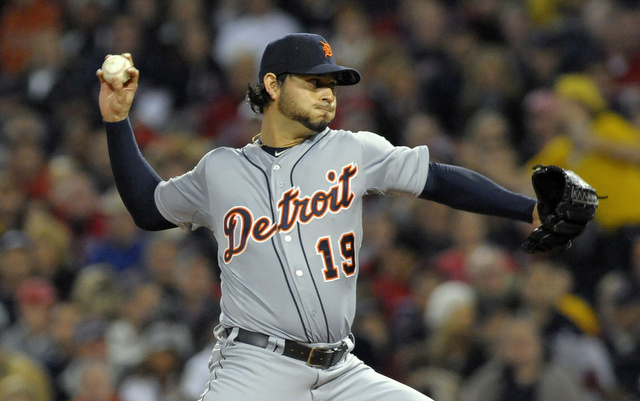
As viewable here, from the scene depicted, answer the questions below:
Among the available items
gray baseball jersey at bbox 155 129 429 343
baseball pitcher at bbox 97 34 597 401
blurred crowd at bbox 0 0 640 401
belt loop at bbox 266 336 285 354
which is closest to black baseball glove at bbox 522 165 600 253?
baseball pitcher at bbox 97 34 597 401

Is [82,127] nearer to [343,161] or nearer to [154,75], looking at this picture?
[154,75]

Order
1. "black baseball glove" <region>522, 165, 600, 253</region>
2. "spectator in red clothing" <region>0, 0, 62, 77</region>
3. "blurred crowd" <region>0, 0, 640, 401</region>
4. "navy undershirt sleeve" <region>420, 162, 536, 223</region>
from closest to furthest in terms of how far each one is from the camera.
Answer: "black baseball glove" <region>522, 165, 600, 253</region>, "navy undershirt sleeve" <region>420, 162, 536, 223</region>, "blurred crowd" <region>0, 0, 640, 401</region>, "spectator in red clothing" <region>0, 0, 62, 77</region>

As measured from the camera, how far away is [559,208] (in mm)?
3574

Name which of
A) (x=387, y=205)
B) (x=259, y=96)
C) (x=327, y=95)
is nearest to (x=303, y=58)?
(x=327, y=95)

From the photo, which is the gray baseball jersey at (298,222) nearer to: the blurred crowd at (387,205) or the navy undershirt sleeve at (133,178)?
the navy undershirt sleeve at (133,178)

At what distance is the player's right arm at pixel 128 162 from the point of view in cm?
391

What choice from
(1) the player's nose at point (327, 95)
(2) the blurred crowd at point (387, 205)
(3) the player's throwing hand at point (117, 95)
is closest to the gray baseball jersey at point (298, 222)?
(1) the player's nose at point (327, 95)

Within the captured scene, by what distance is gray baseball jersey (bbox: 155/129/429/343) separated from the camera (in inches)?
142

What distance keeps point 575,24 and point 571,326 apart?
2.81 m

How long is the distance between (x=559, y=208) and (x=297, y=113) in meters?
0.95

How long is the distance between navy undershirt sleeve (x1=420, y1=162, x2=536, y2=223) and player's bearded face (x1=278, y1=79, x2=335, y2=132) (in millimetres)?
405

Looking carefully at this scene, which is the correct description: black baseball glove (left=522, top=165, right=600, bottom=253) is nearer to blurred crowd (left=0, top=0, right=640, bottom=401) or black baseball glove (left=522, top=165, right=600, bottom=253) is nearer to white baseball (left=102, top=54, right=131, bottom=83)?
white baseball (left=102, top=54, right=131, bottom=83)

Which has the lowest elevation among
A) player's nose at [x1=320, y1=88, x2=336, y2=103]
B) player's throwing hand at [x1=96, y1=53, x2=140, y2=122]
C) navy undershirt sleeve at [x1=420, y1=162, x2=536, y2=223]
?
navy undershirt sleeve at [x1=420, y1=162, x2=536, y2=223]

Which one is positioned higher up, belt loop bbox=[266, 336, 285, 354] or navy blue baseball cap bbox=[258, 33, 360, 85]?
navy blue baseball cap bbox=[258, 33, 360, 85]
